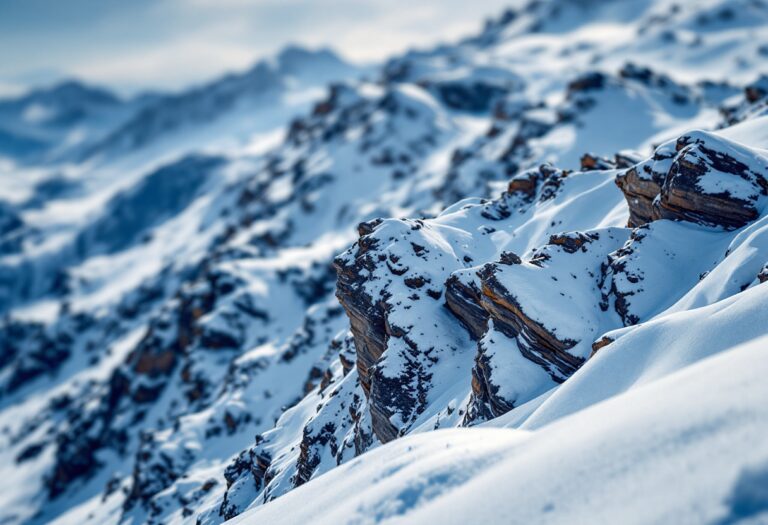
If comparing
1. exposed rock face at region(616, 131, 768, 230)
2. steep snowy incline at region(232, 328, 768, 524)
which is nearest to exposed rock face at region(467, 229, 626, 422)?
exposed rock face at region(616, 131, 768, 230)

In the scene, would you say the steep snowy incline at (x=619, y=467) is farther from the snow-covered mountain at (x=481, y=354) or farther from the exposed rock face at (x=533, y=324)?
the exposed rock face at (x=533, y=324)

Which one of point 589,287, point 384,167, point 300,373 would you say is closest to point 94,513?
point 300,373

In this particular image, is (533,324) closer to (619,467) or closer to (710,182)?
(710,182)

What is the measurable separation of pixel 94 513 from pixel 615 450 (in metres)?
68.8

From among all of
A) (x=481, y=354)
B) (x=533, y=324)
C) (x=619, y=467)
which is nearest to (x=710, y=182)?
(x=533, y=324)

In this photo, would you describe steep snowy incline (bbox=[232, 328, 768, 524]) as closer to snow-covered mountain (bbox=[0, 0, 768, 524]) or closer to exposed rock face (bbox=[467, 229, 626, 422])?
snow-covered mountain (bbox=[0, 0, 768, 524])

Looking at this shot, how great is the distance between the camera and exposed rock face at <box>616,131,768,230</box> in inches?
850

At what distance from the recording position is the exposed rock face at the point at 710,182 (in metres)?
21.6

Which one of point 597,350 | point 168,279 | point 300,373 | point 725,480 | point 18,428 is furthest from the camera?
point 168,279

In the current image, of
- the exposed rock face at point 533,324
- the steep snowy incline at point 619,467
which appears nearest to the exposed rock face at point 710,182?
the exposed rock face at point 533,324

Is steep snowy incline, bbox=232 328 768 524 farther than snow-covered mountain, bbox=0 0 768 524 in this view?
No

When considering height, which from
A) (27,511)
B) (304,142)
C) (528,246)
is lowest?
(27,511)

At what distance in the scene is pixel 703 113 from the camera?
76.9 metres

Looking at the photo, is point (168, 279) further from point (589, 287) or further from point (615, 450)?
point (615, 450)
